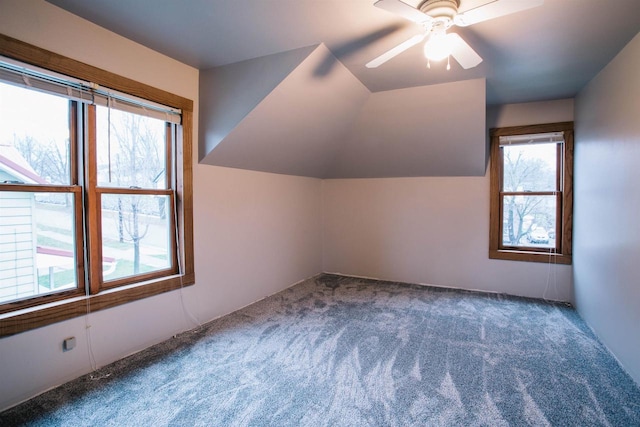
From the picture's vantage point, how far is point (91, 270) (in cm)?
231

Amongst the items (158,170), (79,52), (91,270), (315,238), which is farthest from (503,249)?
(79,52)

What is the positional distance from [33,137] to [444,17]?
264 cm

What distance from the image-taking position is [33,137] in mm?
2068

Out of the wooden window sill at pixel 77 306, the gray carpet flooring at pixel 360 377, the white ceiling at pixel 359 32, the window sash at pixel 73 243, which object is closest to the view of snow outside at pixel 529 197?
the gray carpet flooring at pixel 360 377

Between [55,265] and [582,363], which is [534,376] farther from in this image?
[55,265]

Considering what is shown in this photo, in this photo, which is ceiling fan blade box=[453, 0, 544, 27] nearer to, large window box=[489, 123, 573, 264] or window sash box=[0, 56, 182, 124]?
window sash box=[0, 56, 182, 124]

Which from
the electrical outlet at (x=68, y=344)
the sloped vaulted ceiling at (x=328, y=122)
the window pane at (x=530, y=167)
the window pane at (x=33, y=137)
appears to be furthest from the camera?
the window pane at (x=530, y=167)

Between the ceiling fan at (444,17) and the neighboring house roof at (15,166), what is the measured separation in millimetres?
2269

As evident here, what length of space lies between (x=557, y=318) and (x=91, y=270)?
4.20 m

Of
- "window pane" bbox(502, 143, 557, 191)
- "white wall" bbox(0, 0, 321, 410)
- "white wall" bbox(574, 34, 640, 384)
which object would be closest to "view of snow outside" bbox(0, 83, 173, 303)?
"white wall" bbox(0, 0, 321, 410)

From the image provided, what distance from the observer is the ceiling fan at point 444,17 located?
5.23 feet

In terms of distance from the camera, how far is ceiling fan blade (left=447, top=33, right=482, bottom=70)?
190cm

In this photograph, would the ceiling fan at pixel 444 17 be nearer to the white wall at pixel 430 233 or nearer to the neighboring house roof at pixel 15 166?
the neighboring house roof at pixel 15 166

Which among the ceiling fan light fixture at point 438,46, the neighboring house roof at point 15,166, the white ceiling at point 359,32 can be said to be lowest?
the neighboring house roof at point 15,166
